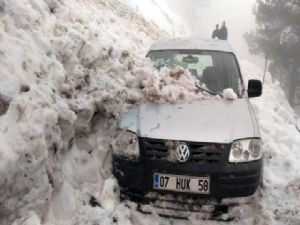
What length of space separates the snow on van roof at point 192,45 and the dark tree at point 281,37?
82.9 feet

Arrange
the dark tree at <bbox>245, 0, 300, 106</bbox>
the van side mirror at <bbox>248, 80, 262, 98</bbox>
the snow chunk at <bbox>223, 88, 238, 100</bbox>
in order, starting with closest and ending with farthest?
1. the snow chunk at <bbox>223, 88, 238, 100</bbox>
2. the van side mirror at <bbox>248, 80, 262, 98</bbox>
3. the dark tree at <bbox>245, 0, 300, 106</bbox>

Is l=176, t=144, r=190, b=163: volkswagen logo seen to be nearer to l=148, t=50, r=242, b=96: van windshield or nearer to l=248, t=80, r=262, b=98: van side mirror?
l=148, t=50, r=242, b=96: van windshield

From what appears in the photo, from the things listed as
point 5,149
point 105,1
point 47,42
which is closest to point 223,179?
point 5,149

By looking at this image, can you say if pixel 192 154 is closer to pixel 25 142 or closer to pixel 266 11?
pixel 25 142

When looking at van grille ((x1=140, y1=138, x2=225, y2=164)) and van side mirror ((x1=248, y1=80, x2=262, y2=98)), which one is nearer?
van grille ((x1=140, y1=138, x2=225, y2=164))

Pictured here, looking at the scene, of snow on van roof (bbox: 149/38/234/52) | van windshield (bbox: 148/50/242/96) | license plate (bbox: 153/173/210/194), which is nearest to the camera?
license plate (bbox: 153/173/210/194)

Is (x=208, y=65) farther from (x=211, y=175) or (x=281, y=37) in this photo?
(x=281, y=37)

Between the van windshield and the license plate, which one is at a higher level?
the van windshield

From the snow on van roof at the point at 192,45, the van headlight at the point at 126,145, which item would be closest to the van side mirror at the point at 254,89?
the snow on van roof at the point at 192,45

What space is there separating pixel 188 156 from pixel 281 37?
29.5 metres

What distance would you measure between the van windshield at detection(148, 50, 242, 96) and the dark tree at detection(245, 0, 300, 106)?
84.7ft

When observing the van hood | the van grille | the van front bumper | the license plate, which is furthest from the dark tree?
the license plate

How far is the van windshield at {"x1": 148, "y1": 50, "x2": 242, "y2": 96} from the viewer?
20.8 feet

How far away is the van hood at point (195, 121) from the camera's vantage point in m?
4.93
